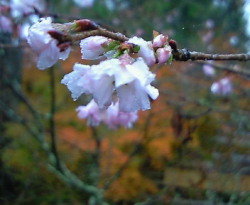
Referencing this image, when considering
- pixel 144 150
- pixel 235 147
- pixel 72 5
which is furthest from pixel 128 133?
pixel 72 5

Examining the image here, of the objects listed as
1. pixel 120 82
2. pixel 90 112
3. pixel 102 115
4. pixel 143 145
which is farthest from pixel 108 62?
pixel 143 145

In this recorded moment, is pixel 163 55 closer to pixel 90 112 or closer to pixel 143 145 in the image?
pixel 90 112

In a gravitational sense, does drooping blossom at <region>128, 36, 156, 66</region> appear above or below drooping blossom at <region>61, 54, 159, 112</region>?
above

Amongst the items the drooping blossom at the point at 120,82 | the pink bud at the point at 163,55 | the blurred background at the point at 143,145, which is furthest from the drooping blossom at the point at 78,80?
the blurred background at the point at 143,145

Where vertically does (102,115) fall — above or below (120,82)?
above

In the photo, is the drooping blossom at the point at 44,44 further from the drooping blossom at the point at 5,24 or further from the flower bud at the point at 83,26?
the drooping blossom at the point at 5,24

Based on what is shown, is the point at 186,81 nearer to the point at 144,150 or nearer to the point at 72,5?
the point at 144,150

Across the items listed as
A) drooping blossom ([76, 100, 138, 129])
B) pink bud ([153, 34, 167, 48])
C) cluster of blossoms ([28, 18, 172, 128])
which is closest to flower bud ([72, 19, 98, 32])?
cluster of blossoms ([28, 18, 172, 128])

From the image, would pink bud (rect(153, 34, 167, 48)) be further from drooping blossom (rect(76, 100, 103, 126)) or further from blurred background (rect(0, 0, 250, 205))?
drooping blossom (rect(76, 100, 103, 126))
